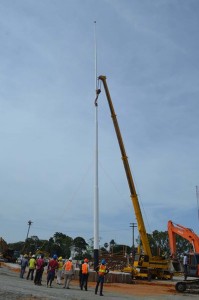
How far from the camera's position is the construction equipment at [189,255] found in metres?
24.0

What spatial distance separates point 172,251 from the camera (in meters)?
35.4

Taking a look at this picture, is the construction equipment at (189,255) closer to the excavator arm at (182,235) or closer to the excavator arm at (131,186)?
the excavator arm at (182,235)

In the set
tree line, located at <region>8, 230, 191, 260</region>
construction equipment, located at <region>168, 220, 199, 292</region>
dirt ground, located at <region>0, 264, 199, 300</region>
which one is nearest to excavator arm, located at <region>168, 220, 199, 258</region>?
construction equipment, located at <region>168, 220, 199, 292</region>

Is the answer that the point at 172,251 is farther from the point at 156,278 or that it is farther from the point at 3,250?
the point at 3,250

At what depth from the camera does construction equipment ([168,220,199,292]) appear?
944 inches

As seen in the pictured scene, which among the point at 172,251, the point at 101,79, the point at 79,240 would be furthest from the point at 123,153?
the point at 79,240

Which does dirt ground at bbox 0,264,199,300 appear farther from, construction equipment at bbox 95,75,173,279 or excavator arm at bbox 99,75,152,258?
excavator arm at bbox 99,75,152,258

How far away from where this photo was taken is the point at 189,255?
85.4 ft

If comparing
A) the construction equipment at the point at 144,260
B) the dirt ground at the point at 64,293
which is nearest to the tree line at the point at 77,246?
the construction equipment at the point at 144,260

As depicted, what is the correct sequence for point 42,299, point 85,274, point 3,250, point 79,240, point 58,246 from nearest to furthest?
point 42,299 → point 85,274 → point 3,250 → point 58,246 → point 79,240

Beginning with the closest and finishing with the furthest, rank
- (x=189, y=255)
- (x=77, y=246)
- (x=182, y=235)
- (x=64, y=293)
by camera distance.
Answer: (x=64, y=293), (x=189, y=255), (x=182, y=235), (x=77, y=246)

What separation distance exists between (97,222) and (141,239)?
6.20 metres

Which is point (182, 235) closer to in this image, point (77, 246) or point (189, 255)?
point (189, 255)

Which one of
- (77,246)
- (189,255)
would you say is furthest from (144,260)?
(77,246)
